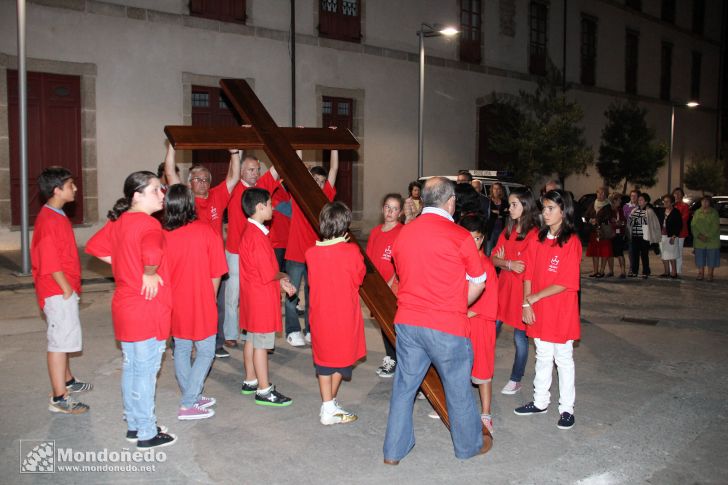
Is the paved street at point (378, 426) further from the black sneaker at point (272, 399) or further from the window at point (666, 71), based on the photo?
the window at point (666, 71)

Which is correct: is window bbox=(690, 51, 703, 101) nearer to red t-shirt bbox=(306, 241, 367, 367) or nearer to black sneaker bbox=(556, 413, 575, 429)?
black sneaker bbox=(556, 413, 575, 429)

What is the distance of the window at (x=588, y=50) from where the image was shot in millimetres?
28266

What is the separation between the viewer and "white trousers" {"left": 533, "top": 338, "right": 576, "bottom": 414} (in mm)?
5016

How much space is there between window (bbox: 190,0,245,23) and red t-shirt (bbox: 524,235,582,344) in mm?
13738

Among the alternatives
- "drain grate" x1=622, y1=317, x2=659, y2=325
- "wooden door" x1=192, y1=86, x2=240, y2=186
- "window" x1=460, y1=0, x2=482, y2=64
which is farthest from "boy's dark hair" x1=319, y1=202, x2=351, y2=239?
"window" x1=460, y1=0, x2=482, y2=64

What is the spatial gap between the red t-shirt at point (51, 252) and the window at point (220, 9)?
12658 mm

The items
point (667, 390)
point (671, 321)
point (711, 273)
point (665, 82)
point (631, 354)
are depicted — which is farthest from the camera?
point (665, 82)

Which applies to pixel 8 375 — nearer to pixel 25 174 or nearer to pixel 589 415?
pixel 589 415

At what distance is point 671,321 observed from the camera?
29.1ft

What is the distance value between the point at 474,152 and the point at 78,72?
43.0 feet

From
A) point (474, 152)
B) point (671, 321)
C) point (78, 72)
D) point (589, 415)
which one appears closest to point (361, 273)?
point (589, 415)

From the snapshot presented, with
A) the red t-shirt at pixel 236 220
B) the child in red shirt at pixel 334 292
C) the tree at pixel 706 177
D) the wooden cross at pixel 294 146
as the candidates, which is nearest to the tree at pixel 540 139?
the tree at pixel 706 177

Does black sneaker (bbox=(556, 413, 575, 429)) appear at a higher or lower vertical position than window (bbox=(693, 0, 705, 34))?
lower

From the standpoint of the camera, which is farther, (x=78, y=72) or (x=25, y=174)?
(x=78, y=72)
